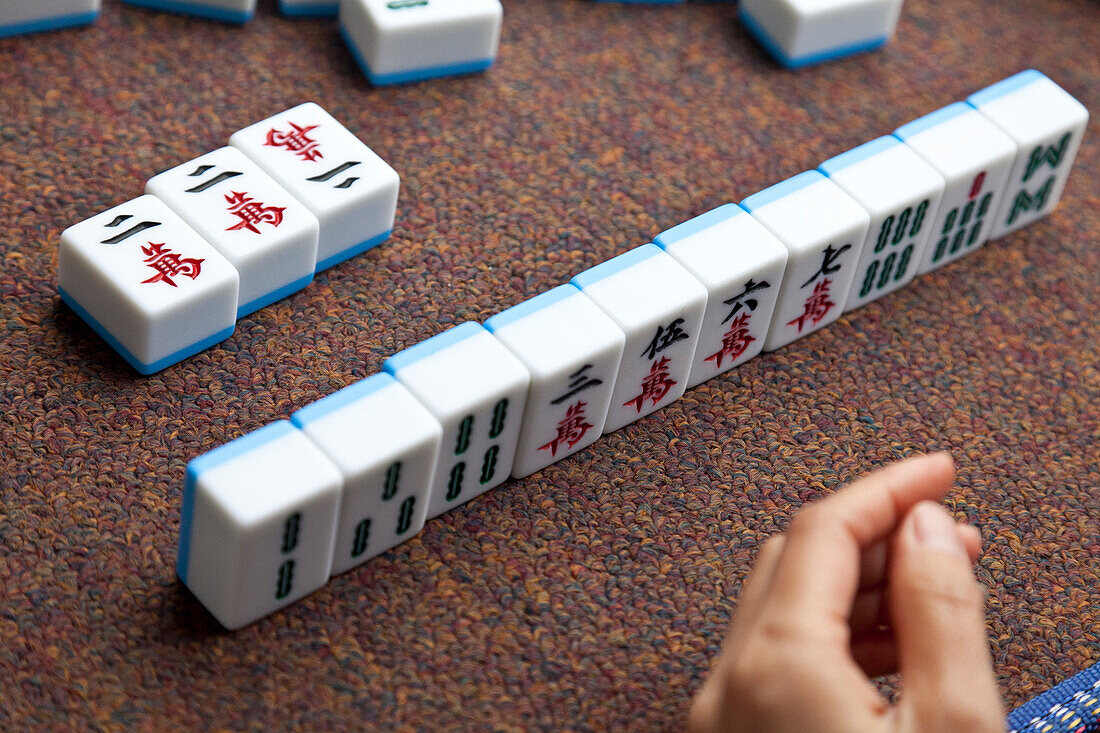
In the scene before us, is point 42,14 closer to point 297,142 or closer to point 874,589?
point 297,142

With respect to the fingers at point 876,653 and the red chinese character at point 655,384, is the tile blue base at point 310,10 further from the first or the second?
the fingers at point 876,653

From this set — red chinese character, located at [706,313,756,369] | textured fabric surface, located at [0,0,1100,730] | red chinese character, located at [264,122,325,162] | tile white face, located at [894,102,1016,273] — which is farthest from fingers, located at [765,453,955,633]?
red chinese character, located at [264,122,325,162]

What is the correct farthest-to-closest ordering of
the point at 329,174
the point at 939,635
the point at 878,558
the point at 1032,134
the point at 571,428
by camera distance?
the point at 1032,134, the point at 329,174, the point at 571,428, the point at 878,558, the point at 939,635

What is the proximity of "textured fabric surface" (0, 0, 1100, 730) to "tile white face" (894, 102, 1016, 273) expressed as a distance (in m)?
0.04

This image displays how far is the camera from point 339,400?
98 centimetres

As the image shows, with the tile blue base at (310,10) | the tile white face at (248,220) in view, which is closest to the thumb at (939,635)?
the tile white face at (248,220)

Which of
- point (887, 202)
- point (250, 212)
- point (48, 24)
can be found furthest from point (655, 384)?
point (48, 24)

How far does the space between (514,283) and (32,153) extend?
1.61 ft

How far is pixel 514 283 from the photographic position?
1.25 metres

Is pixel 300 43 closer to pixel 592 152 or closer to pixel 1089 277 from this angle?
pixel 592 152

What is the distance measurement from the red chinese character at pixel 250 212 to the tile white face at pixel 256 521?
262 millimetres

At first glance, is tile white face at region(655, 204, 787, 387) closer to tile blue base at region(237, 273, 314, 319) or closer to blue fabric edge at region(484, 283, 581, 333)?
blue fabric edge at region(484, 283, 581, 333)

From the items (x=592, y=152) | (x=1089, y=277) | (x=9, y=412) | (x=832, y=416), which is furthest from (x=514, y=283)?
(x=1089, y=277)

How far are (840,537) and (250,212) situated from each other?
0.62 meters
